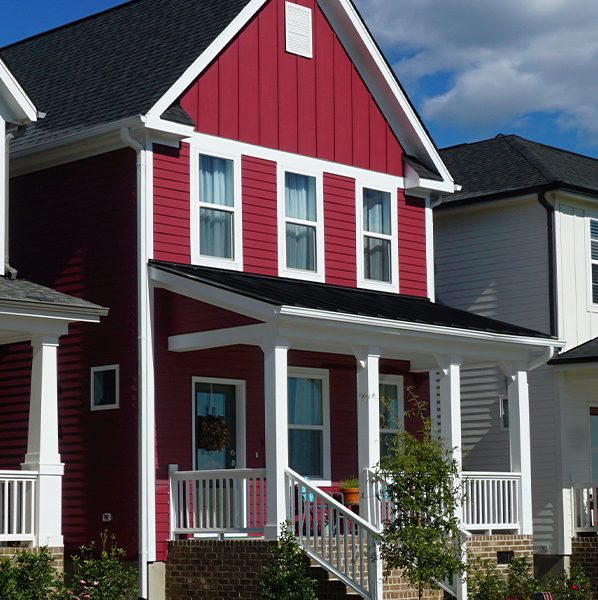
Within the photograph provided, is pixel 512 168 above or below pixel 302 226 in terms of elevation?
above

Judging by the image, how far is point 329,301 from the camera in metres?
20.6

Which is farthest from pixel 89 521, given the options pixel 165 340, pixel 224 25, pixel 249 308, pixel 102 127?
pixel 224 25

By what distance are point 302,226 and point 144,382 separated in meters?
4.40

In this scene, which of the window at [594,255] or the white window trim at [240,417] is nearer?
the white window trim at [240,417]

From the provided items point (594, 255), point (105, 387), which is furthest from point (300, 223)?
point (594, 255)

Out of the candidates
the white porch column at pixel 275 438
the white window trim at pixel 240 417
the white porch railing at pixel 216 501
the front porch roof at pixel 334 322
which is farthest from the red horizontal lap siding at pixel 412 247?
the white porch column at pixel 275 438

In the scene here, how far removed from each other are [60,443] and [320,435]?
4406mm

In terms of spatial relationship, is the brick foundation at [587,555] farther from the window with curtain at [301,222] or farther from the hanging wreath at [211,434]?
the hanging wreath at [211,434]

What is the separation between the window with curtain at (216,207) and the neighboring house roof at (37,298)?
333 cm

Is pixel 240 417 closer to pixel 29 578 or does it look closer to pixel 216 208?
pixel 216 208

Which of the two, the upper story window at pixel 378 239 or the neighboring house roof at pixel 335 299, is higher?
the upper story window at pixel 378 239

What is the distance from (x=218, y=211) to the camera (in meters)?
22.0

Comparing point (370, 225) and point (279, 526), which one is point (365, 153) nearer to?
point (370, 225)

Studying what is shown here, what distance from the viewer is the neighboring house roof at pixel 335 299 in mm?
19656
